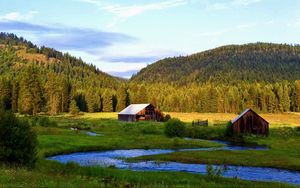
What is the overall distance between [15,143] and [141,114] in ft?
337

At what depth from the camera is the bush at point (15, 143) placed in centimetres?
3117

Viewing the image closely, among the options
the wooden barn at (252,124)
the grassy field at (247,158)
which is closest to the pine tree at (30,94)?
the wooden barn at (252,124)

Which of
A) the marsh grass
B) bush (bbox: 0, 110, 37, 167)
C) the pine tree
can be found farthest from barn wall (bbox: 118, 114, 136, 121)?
bush (bbox: 0, 110, 37, 167)

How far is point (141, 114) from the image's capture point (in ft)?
439

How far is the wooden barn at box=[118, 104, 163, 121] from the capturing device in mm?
132750

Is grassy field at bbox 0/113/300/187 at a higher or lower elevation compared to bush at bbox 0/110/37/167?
lower

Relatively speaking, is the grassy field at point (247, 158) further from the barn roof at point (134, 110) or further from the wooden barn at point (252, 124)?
the barn roof at point (134, 110)

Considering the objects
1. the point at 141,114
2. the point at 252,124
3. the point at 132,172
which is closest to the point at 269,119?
the point at 141,114

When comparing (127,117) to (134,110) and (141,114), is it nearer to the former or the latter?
(134,110)

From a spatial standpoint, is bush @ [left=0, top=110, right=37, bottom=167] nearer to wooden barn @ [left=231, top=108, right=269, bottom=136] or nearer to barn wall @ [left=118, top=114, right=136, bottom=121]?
wooden barn @ [left=231, top=108, right=269, bottom=136]

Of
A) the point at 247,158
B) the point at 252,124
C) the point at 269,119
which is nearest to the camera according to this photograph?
the point at 247,158

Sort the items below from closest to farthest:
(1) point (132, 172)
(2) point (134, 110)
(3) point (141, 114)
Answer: (1) point (132, 172) → (3) point (141, 114) → (2) point (134, 110)

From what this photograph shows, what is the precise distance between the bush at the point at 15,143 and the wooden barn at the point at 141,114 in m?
99.1

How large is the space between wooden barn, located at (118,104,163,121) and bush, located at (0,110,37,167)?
9912cm
